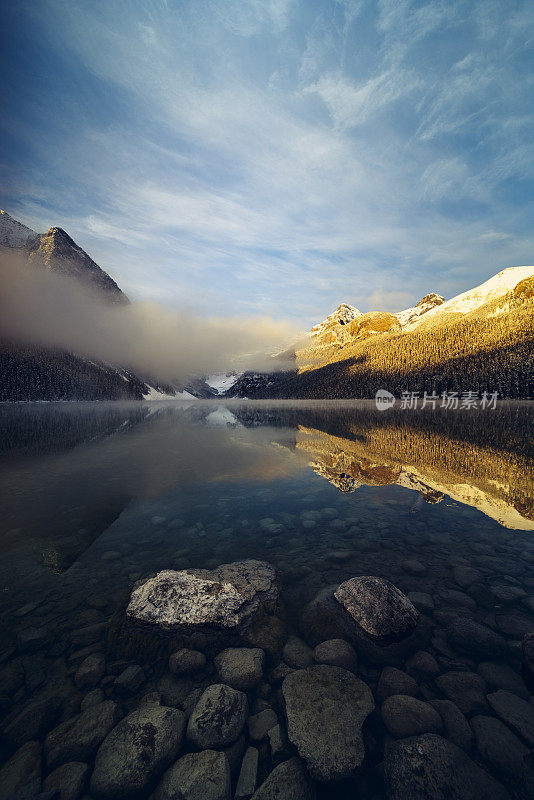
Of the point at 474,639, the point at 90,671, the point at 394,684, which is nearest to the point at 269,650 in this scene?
the point at 394,684

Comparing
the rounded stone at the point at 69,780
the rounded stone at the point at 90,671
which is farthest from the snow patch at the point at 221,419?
the rounded stone at the point at 69,780

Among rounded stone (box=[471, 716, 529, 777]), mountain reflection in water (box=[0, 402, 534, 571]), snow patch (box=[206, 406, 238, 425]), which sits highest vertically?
rounded stone (box=[471, 716, 529, 777])

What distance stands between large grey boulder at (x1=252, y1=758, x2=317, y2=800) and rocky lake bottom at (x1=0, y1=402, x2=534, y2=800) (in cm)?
2

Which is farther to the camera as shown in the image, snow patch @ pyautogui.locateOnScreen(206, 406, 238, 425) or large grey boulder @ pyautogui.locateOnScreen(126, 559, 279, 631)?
snow patch @ pyautogui.locateOnScreen(206, 406, 238, 425)

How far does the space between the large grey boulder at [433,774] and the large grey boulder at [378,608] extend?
1990 mm

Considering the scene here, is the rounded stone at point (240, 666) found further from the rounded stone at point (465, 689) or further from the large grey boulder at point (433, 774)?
the rounded stone at point (465, 689)

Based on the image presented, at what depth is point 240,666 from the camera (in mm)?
5375

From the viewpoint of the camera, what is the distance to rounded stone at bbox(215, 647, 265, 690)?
5.12 m

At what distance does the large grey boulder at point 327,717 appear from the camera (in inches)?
152

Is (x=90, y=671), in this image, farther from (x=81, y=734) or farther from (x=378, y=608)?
(x=378, y=608)

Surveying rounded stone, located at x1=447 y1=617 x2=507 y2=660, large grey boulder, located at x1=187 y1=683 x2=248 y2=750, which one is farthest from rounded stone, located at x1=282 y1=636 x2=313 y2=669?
rounded stone, located at x1=447 y1=617 x2=507 y2=660

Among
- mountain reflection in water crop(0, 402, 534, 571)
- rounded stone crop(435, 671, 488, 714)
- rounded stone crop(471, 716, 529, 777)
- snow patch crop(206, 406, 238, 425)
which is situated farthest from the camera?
snow patch crop(206, 406, 238, 425)

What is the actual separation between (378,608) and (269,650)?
2.47 m

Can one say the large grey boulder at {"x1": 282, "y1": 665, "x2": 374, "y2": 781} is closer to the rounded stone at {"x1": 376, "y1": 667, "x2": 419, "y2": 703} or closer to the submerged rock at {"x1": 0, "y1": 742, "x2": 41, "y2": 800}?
the rounded stone at {"x1": 376, "y1": 667, "x2": 419, "y2": 703}
